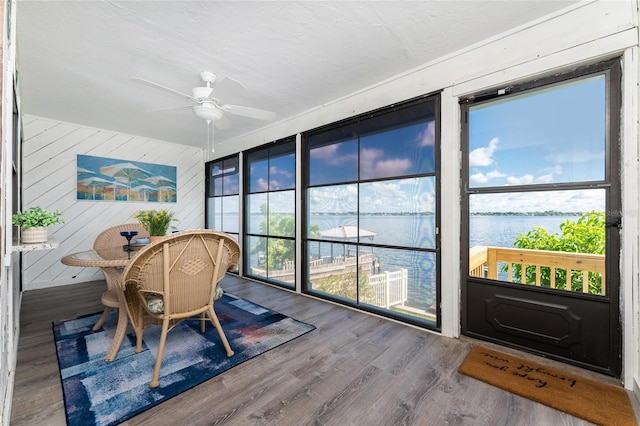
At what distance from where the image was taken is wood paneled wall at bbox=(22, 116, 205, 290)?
13.1 feet

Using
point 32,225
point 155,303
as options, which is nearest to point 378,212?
point 155,303

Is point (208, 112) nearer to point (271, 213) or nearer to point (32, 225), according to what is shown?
point (32, 225)

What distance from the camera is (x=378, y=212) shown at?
3.09 metres

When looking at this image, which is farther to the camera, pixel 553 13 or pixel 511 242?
pixel 511 242

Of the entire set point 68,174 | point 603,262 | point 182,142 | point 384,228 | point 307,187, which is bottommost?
point 603,262

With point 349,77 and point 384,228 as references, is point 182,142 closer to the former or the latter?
point 349,77

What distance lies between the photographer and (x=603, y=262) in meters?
1.94

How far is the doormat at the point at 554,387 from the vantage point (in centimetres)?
154

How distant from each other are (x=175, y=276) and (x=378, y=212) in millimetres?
2124

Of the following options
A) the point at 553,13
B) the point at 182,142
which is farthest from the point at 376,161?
the point at 182,142

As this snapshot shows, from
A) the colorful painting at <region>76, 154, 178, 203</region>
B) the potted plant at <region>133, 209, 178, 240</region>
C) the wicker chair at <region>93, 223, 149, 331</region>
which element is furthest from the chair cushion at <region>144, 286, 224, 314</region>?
the colorful painting at <region>76, 154, 178, 203</region>

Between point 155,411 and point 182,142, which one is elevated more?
point 182,142

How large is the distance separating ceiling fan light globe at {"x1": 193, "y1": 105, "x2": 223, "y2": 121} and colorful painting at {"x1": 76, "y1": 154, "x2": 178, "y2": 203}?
3.32 meters

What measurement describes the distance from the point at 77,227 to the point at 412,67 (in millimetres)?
5429
